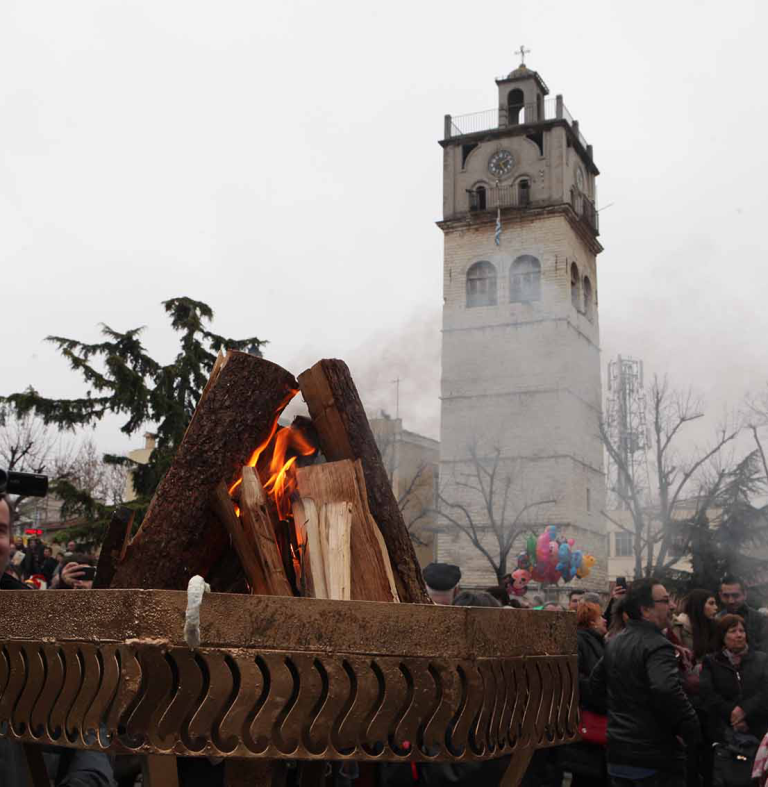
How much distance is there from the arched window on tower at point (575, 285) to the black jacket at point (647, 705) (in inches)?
1498

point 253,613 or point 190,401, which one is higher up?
point 190,401

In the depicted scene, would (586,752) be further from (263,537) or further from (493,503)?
(493,503)

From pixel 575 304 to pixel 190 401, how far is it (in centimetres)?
2818

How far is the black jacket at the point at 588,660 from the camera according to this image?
5.64 meters

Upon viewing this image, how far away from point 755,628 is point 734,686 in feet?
2.76

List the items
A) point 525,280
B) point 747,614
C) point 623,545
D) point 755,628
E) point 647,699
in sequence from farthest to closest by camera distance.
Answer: point 623,545 < point 525,280 < point 747,614 < point 755,628 < point 647,699

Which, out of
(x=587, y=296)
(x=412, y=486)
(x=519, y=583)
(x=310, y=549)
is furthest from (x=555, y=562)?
(x=587, y=296)

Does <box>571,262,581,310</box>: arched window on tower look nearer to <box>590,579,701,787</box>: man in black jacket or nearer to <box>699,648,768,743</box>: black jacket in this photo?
<box>699,648,768,743</box>: black jacket

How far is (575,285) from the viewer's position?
43031 mm

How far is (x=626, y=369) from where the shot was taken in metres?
44.4

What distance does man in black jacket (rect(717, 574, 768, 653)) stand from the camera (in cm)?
625

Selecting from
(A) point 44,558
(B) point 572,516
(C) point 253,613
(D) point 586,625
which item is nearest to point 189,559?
(C) point 253,613

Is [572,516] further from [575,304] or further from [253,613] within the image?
[253,613]

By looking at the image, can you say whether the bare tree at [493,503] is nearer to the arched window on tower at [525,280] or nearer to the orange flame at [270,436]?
the arched window on tower at [525,280]
